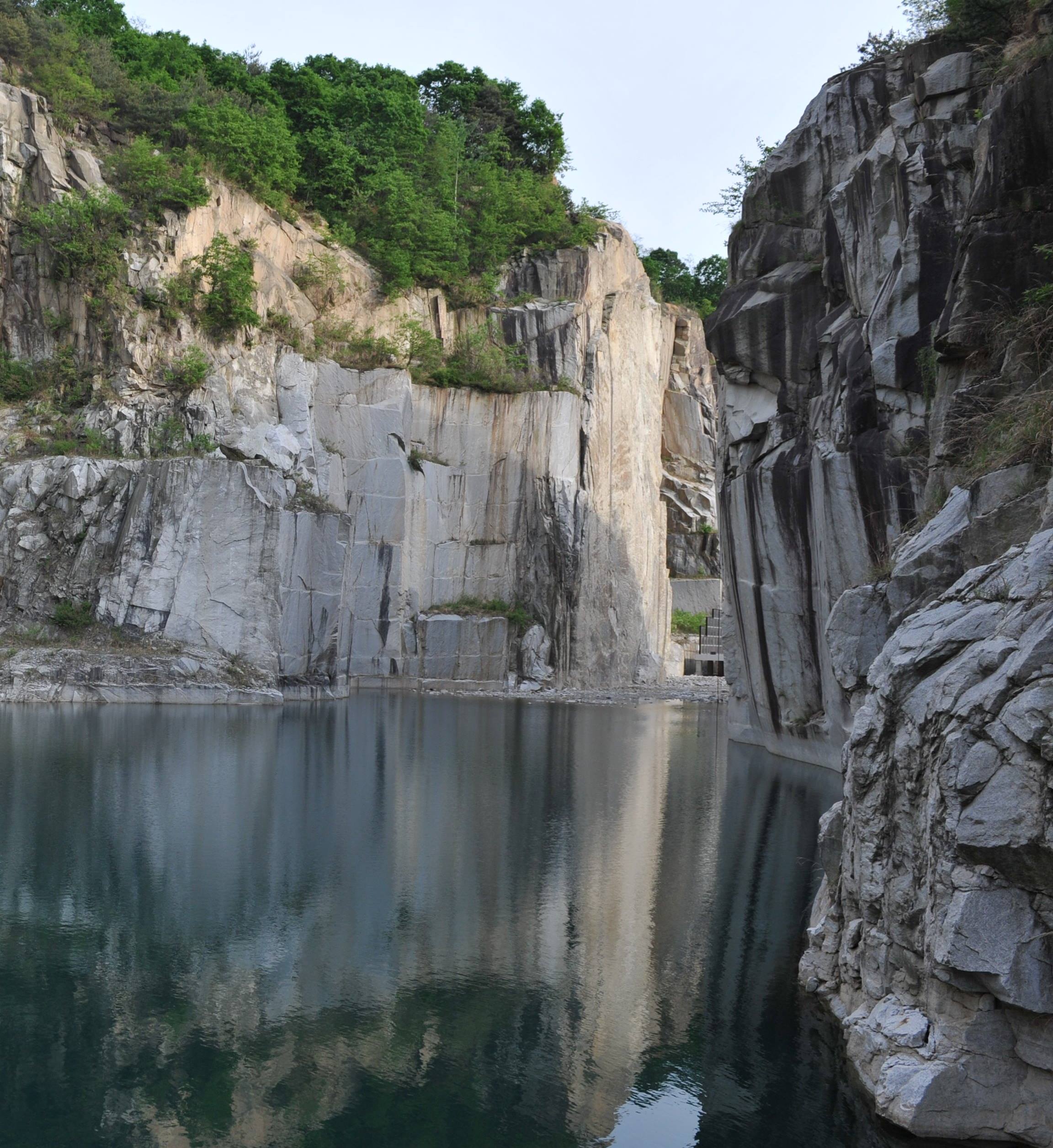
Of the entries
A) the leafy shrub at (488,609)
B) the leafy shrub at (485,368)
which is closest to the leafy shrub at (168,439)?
the leafy shrub at (488,609)

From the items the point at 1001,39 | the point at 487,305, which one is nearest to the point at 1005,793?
the point at 1001,39

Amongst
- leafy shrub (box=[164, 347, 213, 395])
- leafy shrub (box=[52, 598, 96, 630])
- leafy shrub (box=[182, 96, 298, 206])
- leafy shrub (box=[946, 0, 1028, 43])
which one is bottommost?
leafy shrub (box=[52, 598, 96, 630])

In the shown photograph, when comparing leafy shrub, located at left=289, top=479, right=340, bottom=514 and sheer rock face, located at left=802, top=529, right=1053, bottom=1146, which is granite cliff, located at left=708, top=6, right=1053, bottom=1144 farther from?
leafy shrub, located at left=289, top=479, right=340, bottom=514

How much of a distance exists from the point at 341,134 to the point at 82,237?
18.1 m

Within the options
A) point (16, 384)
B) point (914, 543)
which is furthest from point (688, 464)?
point (914, 543)

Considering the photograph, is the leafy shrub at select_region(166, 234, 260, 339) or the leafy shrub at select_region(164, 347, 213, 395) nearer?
the leafy shrub at select_region(164, 347, 213, 395)

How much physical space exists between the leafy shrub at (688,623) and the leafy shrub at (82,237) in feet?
107

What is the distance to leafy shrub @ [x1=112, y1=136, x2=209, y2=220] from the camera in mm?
42281

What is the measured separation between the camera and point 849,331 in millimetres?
25016

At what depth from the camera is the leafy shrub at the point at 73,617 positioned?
119 ft

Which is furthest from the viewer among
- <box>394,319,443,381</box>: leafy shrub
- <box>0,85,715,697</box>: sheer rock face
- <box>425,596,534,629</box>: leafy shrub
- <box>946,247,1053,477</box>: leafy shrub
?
<box>394,319,443,381</box>: leafy shrub

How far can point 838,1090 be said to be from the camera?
900 centimetres

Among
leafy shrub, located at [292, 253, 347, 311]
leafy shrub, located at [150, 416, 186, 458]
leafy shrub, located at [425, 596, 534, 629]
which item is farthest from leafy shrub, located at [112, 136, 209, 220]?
leafy shrub, located at [425, 596, 534, 629]

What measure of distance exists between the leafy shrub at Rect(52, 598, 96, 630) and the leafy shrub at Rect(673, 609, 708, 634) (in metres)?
32.2
